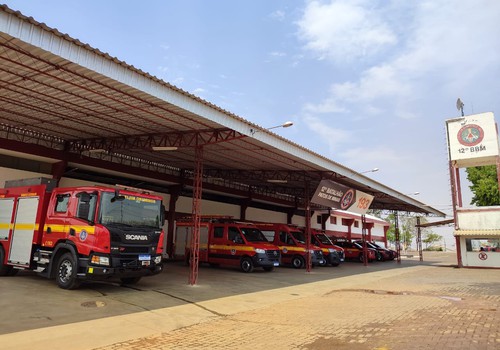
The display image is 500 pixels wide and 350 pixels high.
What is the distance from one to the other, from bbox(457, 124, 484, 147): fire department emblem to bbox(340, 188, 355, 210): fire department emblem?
41.8ft

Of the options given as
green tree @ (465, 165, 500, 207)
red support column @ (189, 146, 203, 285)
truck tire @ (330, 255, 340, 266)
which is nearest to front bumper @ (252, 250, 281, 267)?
red support column @ (189, 146, 203, 285)

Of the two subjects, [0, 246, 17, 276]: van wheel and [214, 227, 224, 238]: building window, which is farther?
[214, 227, 224, 238]: building window

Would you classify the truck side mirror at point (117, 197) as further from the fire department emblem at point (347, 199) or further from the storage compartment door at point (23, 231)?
the fire department emblem at point (347, 199)

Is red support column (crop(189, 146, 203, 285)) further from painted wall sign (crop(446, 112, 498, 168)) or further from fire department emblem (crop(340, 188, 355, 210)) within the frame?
painted wall sign (crop(446, 112, 498, 168))

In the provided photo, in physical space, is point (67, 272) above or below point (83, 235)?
below

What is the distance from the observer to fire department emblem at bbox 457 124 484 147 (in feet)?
94.1

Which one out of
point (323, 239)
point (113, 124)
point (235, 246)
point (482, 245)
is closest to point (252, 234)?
point (235, 246)

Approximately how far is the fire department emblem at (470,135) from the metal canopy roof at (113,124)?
9308mm

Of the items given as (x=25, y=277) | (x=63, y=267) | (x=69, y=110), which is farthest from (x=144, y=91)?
(x=25, y=277)

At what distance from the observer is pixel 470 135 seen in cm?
2905

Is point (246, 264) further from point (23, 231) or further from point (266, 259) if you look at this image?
point (23, 231)

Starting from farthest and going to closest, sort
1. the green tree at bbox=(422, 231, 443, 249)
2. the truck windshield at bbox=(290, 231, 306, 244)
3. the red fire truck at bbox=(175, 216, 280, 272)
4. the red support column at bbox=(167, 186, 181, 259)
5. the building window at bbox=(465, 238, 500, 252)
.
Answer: the green tree at bbox=(422, 231, 443, 249) < the building window at bbox=(465, 238, 500, 252) < the red support column at bbox=(167, 186, 181, 259) < the truck windshield at bbox=(290, 231, 306, 244) < the red fire truck at bbox=(175, 216, 280, 272)

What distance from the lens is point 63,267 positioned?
10320 mm

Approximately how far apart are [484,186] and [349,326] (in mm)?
38349
